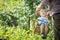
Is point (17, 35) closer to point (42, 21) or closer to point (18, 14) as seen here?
point (42, 21)

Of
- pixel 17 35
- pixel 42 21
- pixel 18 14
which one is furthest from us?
pixel 18 14

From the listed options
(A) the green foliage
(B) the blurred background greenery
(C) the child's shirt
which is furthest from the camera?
(B) the blurred background greenery

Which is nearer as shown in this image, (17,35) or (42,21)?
(17,35)

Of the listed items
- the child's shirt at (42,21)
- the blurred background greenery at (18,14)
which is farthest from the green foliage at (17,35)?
the blurred background greenery at (18,14)

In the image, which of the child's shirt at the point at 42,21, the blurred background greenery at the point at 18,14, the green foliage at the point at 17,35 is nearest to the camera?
the green foliage at the point at 17,35

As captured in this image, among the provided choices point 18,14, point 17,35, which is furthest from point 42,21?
point 18,14

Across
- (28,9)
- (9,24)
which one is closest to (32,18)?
(28,9)

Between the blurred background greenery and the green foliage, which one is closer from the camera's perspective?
the green foliage

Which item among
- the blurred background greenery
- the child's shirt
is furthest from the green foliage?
the blurred background greenery

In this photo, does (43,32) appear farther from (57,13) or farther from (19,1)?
(57,13)

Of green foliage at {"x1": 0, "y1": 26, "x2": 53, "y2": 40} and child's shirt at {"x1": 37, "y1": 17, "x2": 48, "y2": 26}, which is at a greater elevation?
child's shirt at {"x1": 37, "y1": 17, "x2": 48, "y2": 26}

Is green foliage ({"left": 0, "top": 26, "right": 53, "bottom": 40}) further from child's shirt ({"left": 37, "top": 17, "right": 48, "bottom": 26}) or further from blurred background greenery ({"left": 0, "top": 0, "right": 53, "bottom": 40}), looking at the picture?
blurred background greenery ({"left": 0, "top": 0, "right": 53, "bottom": 40})

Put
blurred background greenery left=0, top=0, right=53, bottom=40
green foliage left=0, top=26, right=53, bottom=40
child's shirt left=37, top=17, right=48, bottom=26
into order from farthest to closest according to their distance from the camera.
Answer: blurred background greenery left=0, top=0, right=53, bottom=40, child's shirt left=37, top=17, right=48, bottom=26, green foliage left=0, top=26, right=53, bottom=40

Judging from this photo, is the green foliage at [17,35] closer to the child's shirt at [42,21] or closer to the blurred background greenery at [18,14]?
the child's shirt at [42,21]
